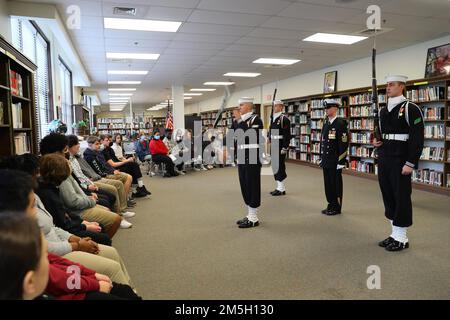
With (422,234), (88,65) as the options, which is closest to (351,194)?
(422,234)

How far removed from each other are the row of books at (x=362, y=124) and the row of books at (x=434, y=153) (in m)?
1.54

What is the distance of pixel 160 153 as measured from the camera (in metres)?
8.23

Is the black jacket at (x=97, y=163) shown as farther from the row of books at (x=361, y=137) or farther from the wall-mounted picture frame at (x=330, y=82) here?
the wall-mounted picture frame at (x=330, y=82)

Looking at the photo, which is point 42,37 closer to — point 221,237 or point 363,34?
point 221,237

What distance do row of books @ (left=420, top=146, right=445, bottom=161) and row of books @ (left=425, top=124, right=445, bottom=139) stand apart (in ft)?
0.78

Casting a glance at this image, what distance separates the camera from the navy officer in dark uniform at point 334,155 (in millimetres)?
4582

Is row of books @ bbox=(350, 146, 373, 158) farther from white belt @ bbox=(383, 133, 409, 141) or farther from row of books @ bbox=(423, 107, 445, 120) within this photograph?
white belt @ bbox=(383, 133, 409, 141)

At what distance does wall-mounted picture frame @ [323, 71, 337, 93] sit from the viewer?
9125mm

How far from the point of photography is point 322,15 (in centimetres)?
490

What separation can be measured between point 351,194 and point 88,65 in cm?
711

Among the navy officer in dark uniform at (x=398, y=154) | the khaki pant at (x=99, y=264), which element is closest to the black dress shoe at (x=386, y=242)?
the navy officer in dark uniform at (x=398, y=154)

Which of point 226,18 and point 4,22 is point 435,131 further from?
point 4,22

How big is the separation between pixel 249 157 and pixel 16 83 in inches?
104

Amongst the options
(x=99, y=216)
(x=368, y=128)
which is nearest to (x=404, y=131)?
(x=99, y=216)
